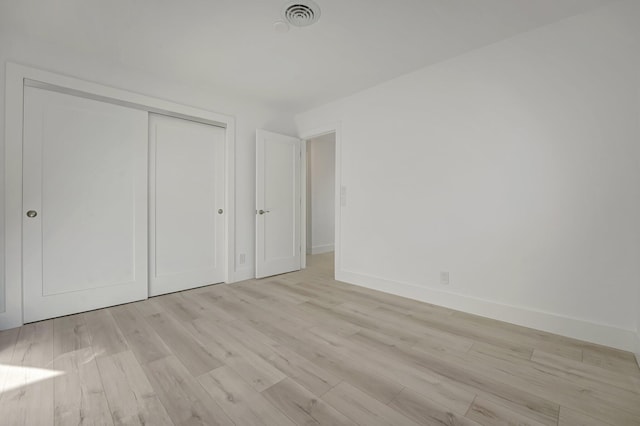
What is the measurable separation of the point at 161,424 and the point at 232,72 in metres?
3.02

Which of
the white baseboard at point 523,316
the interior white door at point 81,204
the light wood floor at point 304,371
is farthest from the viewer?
the interior white door at point 81,204

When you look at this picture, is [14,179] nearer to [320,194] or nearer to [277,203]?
[277,203]

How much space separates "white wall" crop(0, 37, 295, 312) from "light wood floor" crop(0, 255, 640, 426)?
3.75 feet

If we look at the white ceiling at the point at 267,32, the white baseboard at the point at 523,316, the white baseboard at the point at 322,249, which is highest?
the white ceiling at the point at 267,32

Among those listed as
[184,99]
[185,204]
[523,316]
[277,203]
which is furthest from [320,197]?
[523,316]

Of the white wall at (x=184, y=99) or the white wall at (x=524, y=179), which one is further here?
the white wall at (x=184, y=99)

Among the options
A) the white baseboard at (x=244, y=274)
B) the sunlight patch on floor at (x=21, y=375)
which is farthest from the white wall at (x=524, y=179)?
the sunlight patch on floor at (x=21, y=375)

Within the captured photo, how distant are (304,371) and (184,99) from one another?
A: 3154 millimetres

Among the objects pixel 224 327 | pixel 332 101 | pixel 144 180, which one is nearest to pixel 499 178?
pixel 332 101

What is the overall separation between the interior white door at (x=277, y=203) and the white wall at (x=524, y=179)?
1.40 meters

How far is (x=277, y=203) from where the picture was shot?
405cm

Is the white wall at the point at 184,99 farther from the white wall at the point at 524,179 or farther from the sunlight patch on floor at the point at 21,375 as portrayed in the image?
the white wall at the point at 524,179

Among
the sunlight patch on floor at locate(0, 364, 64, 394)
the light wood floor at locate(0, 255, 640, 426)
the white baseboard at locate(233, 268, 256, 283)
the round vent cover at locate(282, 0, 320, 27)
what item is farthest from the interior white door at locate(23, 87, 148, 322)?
the round vent cover at locate(282, 0, 320, 27)

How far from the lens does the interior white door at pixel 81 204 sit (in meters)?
2.39
